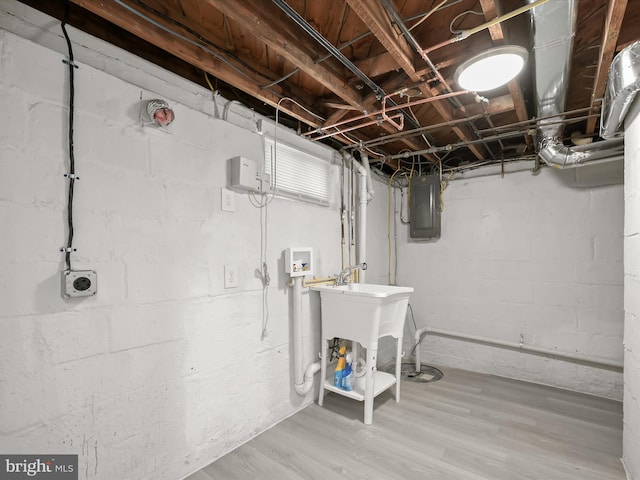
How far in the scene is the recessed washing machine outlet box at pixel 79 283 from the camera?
1.23 m

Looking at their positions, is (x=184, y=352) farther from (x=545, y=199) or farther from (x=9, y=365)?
(x=545, y=199)

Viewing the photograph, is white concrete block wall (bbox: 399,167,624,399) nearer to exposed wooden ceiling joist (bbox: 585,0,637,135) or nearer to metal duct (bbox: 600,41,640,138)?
exposed wooden ceiling joist (bbox: 585,0,637,135)

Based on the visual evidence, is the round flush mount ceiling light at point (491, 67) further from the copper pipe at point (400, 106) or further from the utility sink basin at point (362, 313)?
the utility sink basin at point (362, 313)

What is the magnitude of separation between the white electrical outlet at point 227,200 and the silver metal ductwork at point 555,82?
1.68 m

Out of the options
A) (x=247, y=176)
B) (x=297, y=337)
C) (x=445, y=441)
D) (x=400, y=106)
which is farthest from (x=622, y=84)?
(x=297, y=337)

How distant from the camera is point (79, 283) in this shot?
1.26m

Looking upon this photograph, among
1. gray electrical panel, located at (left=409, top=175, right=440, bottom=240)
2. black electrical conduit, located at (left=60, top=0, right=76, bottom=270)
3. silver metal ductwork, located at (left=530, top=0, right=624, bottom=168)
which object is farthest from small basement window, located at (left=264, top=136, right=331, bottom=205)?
silver metal ductwork, located at (left=530, top=0, right=624, bottom=168)

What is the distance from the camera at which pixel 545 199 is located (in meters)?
2.84

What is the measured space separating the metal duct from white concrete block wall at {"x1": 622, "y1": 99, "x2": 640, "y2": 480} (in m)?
0.06

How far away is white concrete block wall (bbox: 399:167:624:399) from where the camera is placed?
2.59 metres

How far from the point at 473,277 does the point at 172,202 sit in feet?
9.51

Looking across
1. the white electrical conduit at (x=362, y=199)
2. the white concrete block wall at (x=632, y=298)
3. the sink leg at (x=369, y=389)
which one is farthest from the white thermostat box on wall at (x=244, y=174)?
the white concrete block wall at (x=632, y=298)

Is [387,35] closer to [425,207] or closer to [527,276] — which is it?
[425,207]

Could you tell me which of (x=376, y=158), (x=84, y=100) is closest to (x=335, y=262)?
(x=376, y=158)
